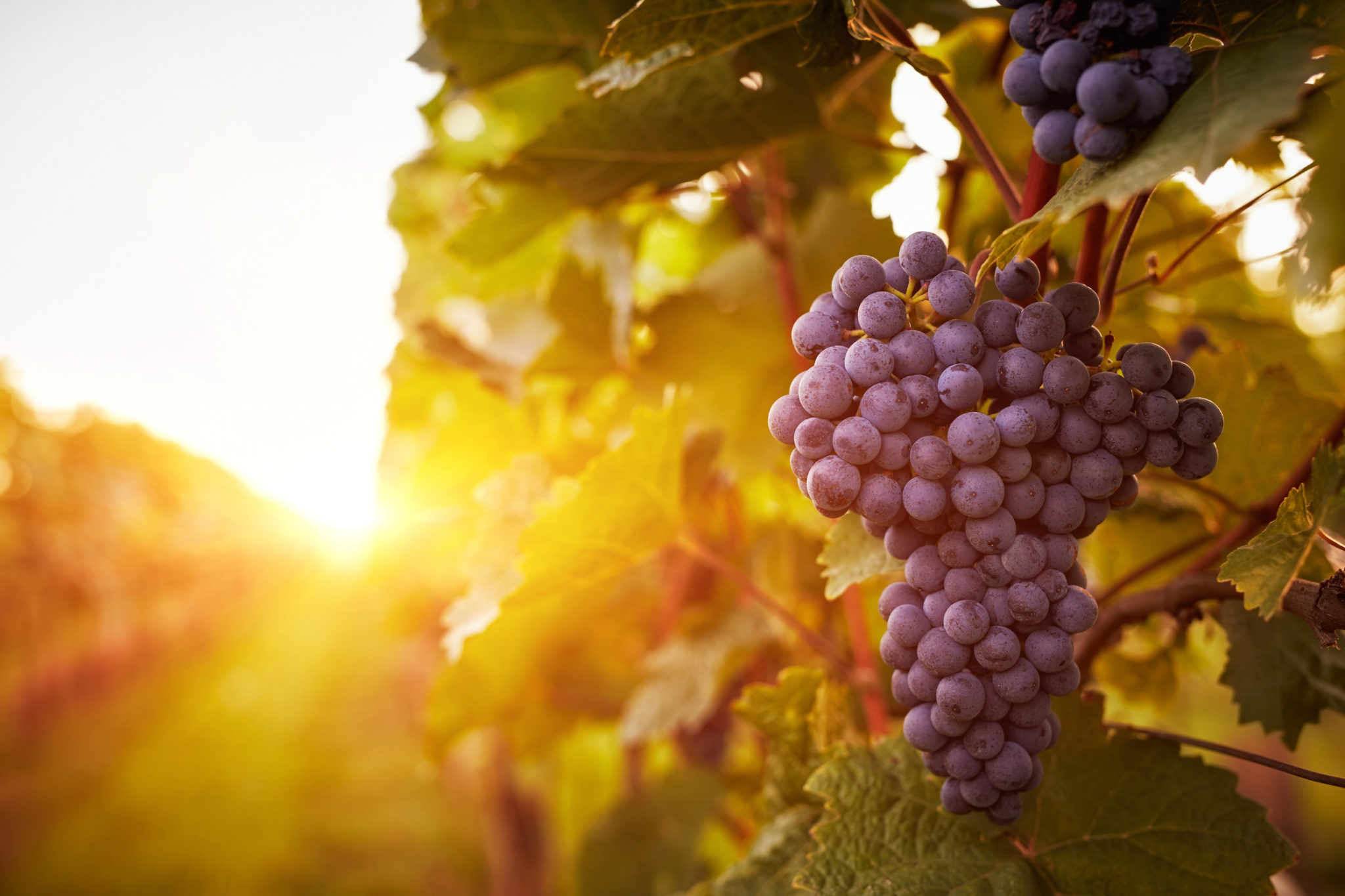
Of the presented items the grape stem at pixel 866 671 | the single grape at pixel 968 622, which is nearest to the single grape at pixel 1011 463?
the single grape at pixel 968 622

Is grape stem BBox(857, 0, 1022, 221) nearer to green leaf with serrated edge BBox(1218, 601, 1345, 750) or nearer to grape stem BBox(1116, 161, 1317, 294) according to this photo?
grape stem BBox(1116, 161, 1317, 294)

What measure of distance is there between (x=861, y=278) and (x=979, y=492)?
192 millimetres

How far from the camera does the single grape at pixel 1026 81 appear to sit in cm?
54

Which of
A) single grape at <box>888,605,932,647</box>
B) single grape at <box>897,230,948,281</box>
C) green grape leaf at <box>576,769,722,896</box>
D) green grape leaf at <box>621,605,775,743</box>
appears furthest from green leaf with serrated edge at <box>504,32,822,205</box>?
green grape leaf at <box>576,769,722,896</box>

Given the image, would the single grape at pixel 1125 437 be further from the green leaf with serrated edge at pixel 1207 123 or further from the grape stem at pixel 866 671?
the grape stem at pixel 866 671

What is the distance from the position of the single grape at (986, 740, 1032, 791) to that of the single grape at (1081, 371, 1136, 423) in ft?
0.93

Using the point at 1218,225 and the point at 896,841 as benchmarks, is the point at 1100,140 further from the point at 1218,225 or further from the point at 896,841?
the point at 896,841

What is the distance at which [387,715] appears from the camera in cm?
1004

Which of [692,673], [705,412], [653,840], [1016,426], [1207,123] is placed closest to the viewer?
[1207,123]

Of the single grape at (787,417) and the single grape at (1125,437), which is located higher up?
the single grape at (787,417)

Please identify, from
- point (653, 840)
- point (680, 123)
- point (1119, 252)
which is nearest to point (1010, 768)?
point (1119, 252)

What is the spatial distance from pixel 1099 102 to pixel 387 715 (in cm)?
1109

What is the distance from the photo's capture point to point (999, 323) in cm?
58

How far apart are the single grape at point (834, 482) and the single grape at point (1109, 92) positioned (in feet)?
0.96
